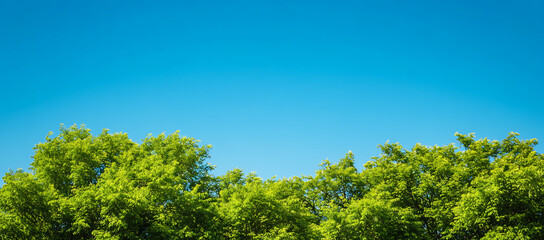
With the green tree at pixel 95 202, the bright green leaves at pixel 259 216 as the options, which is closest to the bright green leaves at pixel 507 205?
the bright green leaves at pixel 259 216

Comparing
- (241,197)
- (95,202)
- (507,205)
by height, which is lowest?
(95,202)

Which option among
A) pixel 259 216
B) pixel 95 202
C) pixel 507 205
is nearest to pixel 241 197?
pixel 259 216

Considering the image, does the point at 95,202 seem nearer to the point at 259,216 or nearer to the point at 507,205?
the point at 259,216

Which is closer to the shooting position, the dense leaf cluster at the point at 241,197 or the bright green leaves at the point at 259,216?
the dense leaf cluster at the point at 241,197

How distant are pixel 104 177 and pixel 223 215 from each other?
8415 millimetres

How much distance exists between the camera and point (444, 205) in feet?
103

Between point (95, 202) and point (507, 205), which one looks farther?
point (507, 205)

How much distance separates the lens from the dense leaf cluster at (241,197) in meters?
24.6

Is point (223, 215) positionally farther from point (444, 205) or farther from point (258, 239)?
point (444, 205)

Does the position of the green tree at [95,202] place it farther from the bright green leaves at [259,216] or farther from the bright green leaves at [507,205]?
the bright green leaves at [507,205]

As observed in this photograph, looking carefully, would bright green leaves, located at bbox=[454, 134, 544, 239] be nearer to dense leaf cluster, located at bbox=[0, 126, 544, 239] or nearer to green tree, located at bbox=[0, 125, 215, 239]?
dense leaf cluster, located at bbox=[0, 126, 544, 239]

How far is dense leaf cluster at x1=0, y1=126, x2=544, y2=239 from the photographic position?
24578 millimetres

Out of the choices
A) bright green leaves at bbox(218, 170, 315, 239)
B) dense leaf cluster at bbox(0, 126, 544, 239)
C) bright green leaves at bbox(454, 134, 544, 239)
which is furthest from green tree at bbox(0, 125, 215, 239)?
bright green leaves at bbox(454, 134, 544, 239)

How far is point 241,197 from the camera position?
27781 mm
